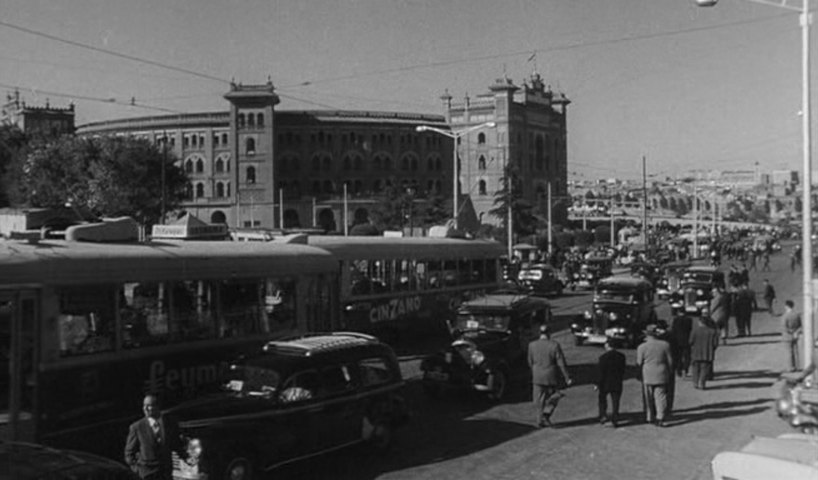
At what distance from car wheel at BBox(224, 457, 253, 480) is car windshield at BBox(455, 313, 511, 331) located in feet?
30.2

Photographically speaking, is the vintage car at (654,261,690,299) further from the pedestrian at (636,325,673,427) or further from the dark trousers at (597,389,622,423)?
the dark trousers at (597,389,622,423)

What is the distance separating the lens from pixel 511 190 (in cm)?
7462

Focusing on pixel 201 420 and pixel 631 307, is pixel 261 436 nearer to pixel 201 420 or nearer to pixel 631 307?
pixel 201 420

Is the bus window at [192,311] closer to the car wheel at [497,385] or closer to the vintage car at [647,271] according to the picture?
the car wheel at [497,385]

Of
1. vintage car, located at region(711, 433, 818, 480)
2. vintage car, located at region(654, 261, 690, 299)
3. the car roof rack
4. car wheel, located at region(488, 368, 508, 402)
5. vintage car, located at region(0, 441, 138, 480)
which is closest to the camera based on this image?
vintage car, located at region(711, 433, 818, 480)

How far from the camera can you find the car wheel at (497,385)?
658 inches

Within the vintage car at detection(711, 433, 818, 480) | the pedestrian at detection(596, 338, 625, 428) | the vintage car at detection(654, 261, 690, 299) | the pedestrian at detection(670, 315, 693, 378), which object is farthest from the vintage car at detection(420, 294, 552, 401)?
the vintage car at detection(654, 261, 690, 299)

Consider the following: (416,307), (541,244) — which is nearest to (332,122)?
(541,244)

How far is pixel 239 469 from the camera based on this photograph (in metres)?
10.7

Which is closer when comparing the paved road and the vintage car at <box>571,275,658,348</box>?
the paved road

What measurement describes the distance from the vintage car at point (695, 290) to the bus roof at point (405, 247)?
637 cm

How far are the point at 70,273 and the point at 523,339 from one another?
33.7 ft

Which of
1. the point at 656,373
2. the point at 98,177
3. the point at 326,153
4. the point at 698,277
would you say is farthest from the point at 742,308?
the point at 326,153

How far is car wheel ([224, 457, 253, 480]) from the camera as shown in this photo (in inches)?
415
